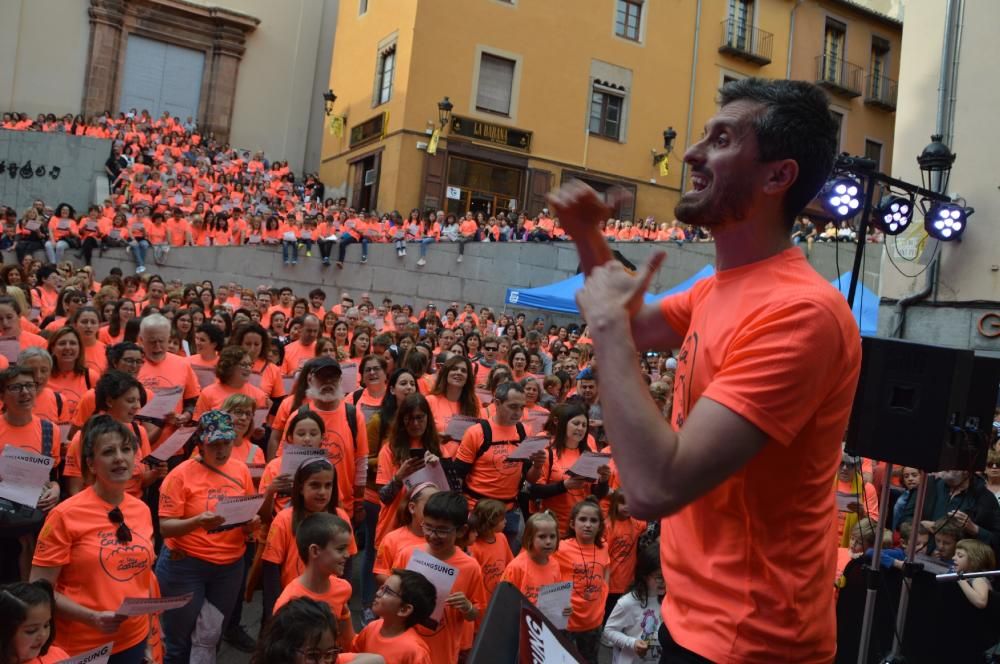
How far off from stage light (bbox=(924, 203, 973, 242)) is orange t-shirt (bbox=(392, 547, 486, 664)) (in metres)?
9.76

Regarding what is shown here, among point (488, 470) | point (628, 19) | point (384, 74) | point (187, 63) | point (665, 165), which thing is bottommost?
point (488, 470)

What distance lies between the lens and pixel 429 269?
2173 cm

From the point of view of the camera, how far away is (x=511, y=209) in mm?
28375

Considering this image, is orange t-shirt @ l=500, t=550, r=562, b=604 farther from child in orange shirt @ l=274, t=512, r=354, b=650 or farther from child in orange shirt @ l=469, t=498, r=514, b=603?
child in orange shirt @ l=274, t=512, r=354, b=650

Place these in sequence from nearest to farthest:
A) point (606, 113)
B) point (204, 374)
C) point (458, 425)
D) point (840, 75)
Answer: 1. point (458, 425)
2. point (204, 374)
3. point (606, 113)
4. point (840, 75)

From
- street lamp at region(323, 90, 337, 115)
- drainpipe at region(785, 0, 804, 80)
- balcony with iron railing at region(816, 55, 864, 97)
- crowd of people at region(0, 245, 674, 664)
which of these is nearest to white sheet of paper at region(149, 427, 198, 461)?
crowd of people at region(0, 245, 674, 664)

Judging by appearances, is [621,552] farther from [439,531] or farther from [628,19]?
[628,19]

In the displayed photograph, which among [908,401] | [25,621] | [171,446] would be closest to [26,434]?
[171,446]

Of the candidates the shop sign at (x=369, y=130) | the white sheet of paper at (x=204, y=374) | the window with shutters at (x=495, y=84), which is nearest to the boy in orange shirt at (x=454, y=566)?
the white sheet of paper at (x=204, y=374)

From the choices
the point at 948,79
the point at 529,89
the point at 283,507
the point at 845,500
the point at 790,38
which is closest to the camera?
the point at 283,507

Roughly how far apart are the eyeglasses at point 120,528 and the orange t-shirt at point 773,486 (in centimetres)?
342

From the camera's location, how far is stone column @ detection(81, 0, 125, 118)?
30.1 meters

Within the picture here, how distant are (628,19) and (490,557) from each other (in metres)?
27.9

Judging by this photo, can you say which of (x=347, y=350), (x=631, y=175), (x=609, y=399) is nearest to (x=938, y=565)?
(x=609, y=399)
